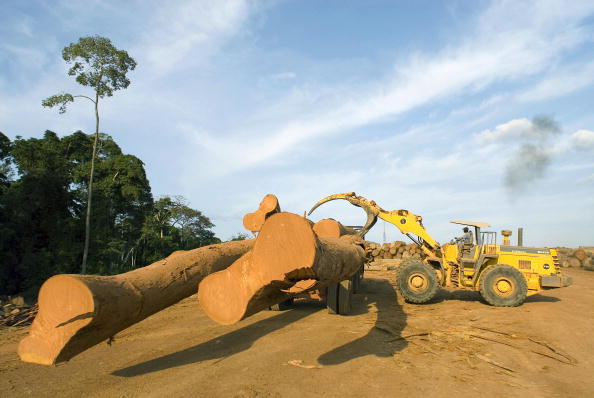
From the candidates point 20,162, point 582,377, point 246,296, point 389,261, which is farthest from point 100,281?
point 20,162

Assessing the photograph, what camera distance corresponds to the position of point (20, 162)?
20047 millimetres

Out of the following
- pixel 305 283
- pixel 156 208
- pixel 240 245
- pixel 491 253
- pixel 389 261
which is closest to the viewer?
pixel 305 283

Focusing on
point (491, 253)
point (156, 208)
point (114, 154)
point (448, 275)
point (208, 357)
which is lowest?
point (208, 357)

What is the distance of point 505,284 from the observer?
29.5 ft

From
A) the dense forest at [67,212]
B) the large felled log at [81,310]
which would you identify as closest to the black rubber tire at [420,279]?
the large felled log at [81,310]

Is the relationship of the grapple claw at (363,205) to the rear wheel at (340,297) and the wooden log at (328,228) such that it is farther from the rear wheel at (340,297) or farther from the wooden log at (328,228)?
the rear wheel at (340,297)

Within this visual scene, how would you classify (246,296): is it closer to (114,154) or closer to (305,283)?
(305,283)

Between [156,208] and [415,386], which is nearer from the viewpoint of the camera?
[415,386]

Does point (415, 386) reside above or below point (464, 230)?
below

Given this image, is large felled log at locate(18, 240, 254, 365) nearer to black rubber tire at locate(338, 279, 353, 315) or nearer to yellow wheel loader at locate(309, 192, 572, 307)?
black rubber tire at locate(338, 279, 353, 315)

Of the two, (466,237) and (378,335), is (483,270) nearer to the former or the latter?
(466,237)

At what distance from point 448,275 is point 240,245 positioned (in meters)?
6.49

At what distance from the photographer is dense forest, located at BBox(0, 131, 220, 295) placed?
62.3 feet

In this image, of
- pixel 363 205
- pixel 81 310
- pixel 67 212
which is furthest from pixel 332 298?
pixel 67 212
